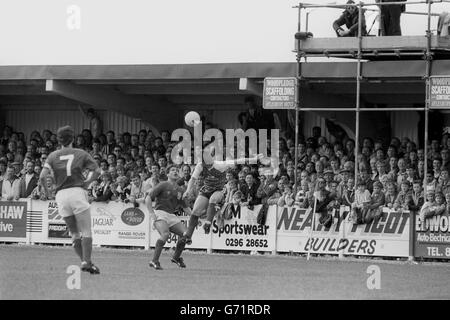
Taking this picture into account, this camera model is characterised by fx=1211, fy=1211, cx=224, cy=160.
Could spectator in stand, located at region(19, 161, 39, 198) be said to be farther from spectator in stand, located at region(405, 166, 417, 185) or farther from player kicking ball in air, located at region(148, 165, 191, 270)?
player kicking ball in air, located at region(148, 165, 191, 270)

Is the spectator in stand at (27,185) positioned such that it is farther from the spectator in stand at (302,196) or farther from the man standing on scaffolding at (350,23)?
the man standing on scaffolding at (350,23)

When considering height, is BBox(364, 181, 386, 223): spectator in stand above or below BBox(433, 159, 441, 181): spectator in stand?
below

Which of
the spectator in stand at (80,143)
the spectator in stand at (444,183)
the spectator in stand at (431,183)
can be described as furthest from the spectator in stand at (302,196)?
the spectator in stand at (80,143)

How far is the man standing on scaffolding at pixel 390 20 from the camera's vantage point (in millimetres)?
24094

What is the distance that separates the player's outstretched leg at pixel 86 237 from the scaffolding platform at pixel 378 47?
9022 millimetres

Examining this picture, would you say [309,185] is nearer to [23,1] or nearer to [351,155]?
[351,155]

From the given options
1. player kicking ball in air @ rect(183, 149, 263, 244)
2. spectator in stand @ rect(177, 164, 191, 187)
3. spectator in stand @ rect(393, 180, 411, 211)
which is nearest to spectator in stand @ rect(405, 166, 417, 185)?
spectator in stand @ rect(393, 180, 411, 211)

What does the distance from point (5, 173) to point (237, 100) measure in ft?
21.1

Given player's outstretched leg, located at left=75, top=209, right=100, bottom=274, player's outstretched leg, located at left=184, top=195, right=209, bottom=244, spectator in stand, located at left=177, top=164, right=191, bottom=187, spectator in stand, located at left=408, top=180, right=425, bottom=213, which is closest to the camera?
player's outstretched leg, located at left=75, top=209, right=100, bottom=274

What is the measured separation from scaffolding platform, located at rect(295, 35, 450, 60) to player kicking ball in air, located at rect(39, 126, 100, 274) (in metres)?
8.65

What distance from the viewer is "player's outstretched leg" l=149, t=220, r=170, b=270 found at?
18.5 m

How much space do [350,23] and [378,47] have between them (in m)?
1.09

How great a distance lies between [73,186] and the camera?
16.9m
